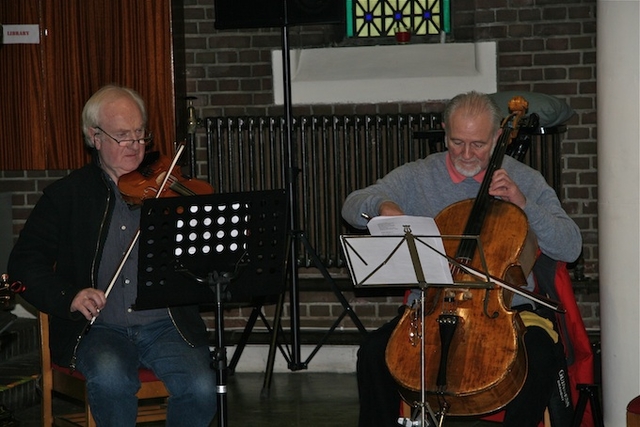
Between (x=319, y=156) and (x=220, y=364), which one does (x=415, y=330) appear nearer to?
(x=220, y=364)

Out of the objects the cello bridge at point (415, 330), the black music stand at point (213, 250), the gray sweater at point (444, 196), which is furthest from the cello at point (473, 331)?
the black music stand at point (213, 250)

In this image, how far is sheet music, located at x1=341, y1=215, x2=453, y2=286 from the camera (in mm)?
2861

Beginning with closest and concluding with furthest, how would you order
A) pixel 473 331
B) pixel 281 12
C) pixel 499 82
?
pixel 473 331 → pixel 281 12 → pixel 499 82

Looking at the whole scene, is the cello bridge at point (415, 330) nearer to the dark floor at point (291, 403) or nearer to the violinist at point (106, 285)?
the violinist at point (106, 285)

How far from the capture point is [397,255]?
2.89 m

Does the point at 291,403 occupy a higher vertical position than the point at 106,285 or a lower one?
lower

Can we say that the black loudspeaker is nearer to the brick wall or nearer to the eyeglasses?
the brick wall

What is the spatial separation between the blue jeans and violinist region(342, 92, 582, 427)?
1.65 feet

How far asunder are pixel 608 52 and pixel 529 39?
1835 millimetres

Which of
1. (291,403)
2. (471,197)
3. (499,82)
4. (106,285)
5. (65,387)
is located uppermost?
(499,82)

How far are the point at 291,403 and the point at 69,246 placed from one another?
1.53 meters

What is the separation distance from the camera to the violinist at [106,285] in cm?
315

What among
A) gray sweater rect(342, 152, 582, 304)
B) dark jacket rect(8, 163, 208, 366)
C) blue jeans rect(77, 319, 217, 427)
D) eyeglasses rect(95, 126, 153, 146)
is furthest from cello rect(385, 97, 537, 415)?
eyeglasses rect(95, 126, 153, 146)

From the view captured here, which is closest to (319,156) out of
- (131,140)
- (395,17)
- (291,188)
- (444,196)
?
(291,188)
